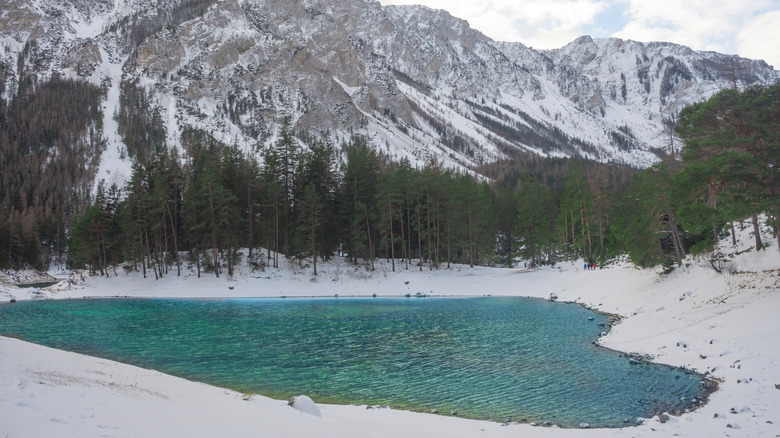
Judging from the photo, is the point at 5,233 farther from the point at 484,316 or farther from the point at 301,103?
the point at 301,103

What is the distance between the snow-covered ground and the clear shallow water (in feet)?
4.28

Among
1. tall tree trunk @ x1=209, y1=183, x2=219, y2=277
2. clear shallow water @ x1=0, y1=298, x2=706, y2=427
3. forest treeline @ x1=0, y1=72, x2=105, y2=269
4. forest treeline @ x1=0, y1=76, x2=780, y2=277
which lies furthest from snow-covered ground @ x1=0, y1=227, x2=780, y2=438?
forest treeline @ x1=0, y1=72, x2=105, y2=269

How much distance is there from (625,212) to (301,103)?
157840mm

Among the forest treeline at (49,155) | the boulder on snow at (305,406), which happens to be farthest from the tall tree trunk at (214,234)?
the forest treeline at (49,155)

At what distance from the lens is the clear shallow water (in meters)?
12.3

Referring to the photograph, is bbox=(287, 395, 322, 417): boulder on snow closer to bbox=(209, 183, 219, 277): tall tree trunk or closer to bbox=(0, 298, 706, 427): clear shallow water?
bbox=(0, 298, 706, 427): clear shallow water

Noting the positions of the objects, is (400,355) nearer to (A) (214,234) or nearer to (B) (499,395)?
(B) (499,395)

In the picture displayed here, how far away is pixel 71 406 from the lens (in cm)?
617

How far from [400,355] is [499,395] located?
6.33 m

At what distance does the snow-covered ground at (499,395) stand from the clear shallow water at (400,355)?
130cm

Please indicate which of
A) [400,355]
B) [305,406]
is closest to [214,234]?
[400,355]

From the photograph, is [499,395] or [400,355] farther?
[400,355]

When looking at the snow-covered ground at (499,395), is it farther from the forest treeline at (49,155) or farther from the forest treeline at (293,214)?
the forest treeline at (49,155)

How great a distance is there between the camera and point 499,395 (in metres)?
12.9
